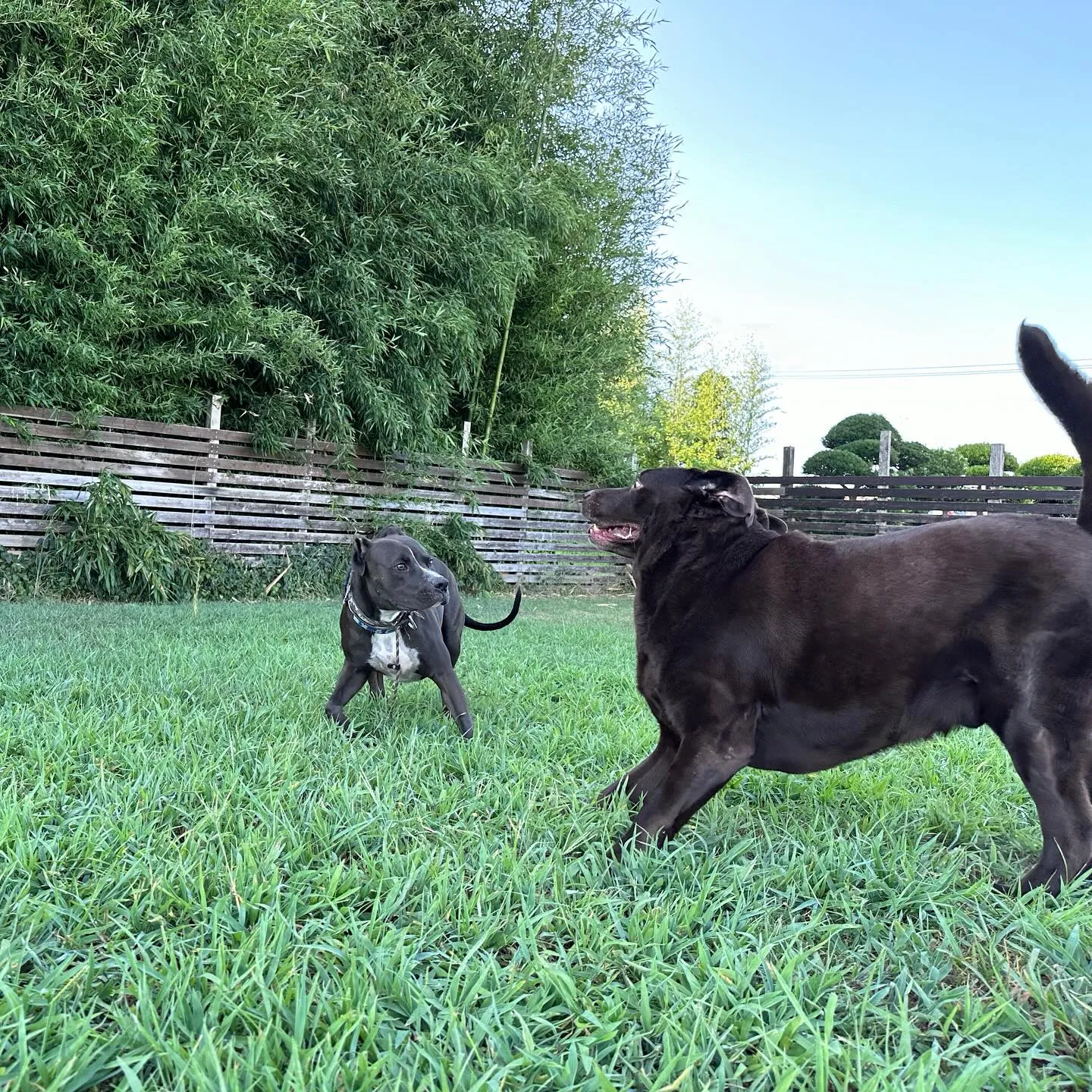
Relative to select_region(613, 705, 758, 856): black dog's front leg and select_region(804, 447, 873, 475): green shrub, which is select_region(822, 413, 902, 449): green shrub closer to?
select_region(804, 447, 873, 475): green shrub

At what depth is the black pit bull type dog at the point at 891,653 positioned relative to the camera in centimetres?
161

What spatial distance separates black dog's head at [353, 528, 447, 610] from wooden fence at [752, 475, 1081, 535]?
7700 mm

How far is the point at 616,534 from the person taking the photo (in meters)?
2.20

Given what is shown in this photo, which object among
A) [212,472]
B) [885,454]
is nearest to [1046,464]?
[885,454]

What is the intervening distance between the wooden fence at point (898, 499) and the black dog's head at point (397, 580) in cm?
770

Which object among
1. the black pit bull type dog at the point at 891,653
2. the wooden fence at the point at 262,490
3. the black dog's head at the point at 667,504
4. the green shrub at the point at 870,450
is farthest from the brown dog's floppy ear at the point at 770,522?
the green shrub at the point at 870,450

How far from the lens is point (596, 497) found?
2258mm

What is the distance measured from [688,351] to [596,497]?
1918 cm

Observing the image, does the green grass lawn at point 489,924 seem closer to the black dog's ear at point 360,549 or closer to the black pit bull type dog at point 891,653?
the black pit bull type dog at point 891,653

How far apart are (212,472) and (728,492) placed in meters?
6.46

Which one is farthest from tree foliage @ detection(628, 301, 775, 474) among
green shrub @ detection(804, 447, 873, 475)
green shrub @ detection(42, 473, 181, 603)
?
green shrub @ detection(42, 473, 181, 603)

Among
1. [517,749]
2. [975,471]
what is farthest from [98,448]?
[975,471]

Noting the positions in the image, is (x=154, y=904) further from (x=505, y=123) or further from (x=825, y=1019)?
(x=505, y=123)

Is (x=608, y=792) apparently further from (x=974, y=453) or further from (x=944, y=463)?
(x=974, y=453)
